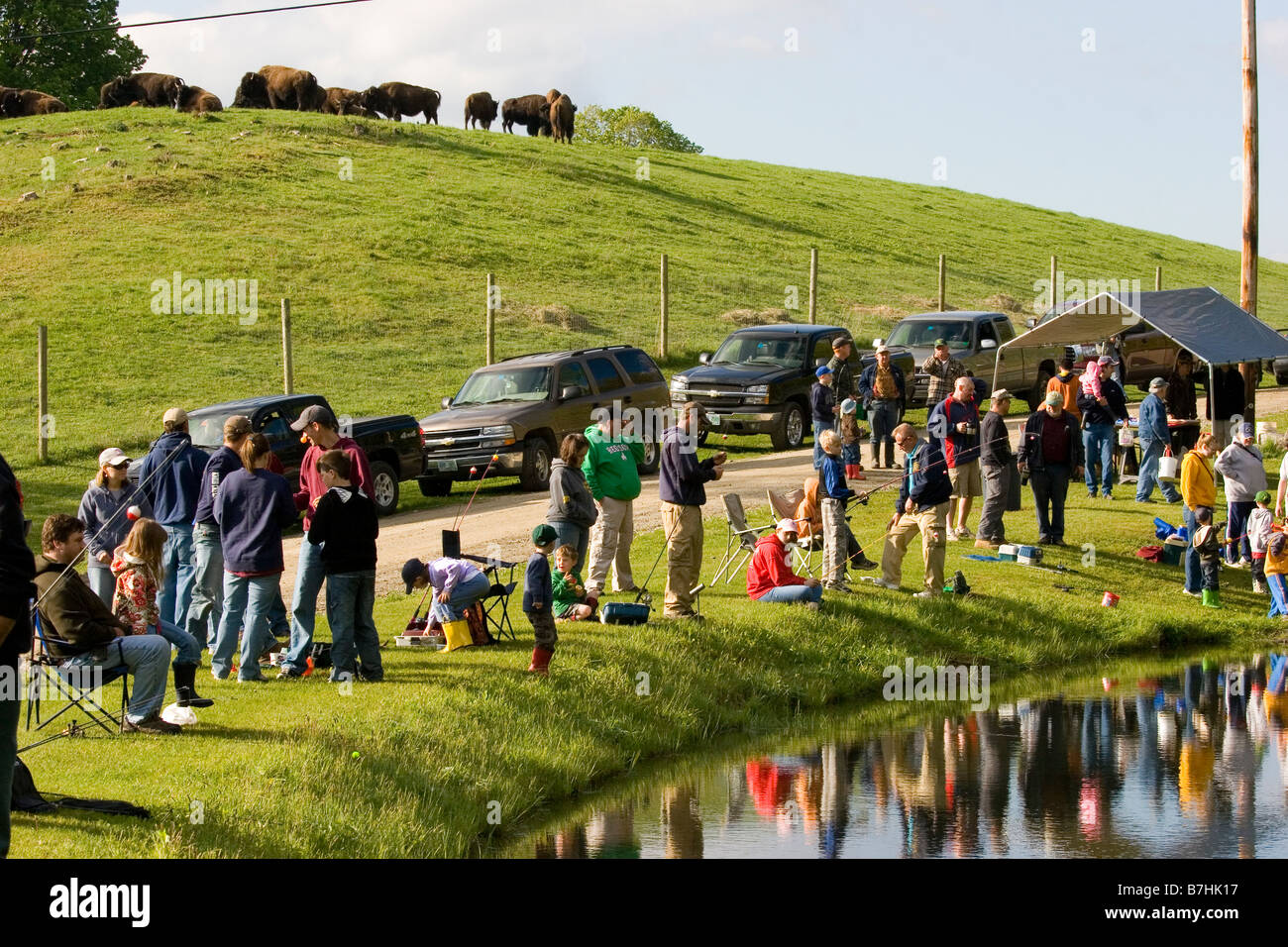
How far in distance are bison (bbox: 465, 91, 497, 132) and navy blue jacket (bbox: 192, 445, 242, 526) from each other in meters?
51.6

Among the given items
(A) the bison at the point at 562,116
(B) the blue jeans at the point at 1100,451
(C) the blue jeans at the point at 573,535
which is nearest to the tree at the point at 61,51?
(A) the bison at the point at 562,116

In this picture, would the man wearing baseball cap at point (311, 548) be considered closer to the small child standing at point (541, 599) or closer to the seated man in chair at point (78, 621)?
the small child standing at point (541, 599)

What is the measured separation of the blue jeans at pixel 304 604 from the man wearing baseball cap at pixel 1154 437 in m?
13.3

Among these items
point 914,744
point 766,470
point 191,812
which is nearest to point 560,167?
point 766,470

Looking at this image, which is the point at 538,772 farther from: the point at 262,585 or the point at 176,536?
the point at 176,536

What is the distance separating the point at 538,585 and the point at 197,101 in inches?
1907

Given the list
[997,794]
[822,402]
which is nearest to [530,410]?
[822,402]

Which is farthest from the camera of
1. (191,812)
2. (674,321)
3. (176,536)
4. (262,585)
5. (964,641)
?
(674,321)

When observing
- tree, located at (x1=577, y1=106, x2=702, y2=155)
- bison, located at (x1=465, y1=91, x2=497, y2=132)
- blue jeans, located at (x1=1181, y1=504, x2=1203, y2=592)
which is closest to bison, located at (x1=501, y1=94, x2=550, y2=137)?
bison, located at (x1=465, y1=91, x2=497, y2=132)

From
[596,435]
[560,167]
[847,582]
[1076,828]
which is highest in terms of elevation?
[560,167]

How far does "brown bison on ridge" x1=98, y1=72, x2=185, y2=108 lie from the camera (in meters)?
57.7

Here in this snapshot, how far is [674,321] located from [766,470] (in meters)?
15.6

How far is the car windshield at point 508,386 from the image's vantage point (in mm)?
22984

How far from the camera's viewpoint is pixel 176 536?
44.5ft
